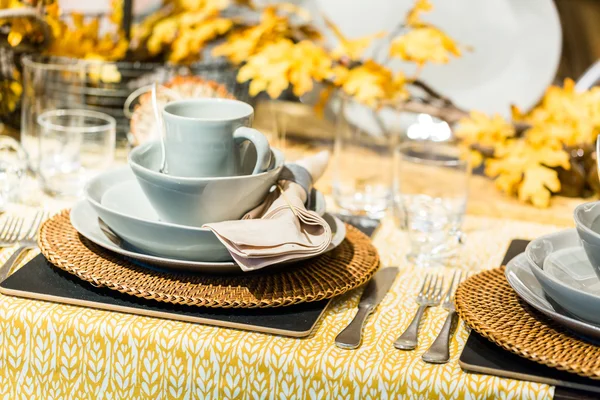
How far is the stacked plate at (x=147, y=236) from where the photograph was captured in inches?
28.3

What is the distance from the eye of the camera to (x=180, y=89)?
131cm

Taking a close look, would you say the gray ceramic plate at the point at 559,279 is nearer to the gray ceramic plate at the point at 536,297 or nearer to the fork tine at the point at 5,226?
the gray ceramic plate at the point at 536,297

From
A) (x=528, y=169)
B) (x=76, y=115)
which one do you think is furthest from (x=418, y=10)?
(x=76, y=115)

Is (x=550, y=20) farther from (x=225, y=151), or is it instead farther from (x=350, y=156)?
(x=225, y=151)

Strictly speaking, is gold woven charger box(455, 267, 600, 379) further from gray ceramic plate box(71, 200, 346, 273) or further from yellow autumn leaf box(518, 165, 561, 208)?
yellow autumn leaf box(518, 165, 561, 208)

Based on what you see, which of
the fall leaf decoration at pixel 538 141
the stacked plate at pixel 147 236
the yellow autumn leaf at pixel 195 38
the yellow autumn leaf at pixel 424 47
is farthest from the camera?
the yellow autumn leaf at pixel 195 38

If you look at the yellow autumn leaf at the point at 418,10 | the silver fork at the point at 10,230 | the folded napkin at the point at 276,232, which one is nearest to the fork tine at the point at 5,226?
the silver fork at the point at 10,230

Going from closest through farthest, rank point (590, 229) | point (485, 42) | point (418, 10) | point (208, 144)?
point (590, 229)
point (208, 144)
point (418, 10)
point (485, 42)

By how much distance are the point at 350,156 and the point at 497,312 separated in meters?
0.48

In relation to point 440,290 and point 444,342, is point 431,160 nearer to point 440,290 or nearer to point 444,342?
point 440,290

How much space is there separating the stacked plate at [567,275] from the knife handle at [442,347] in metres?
0.07

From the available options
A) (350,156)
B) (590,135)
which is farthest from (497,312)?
(590,135)

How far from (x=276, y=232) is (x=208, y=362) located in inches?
5.4

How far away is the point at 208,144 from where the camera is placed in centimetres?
75
